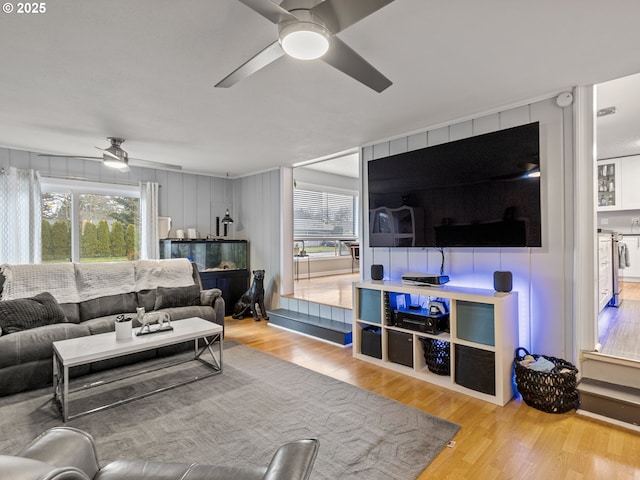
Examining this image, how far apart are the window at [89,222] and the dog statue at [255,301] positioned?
1.75 metres

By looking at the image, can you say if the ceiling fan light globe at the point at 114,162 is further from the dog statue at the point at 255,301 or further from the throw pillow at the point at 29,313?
the dog statue at the point at 255,301

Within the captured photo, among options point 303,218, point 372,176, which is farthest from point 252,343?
point 303,218

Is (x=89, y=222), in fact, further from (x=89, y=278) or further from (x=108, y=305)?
(x=108, y=305)

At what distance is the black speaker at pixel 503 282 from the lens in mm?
2668

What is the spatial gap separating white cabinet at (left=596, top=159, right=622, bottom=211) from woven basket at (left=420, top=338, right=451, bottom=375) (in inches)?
177

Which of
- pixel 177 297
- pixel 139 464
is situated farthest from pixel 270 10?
pixel 177 297

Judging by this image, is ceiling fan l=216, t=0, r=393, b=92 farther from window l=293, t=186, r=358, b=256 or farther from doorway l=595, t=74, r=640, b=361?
window l=293, t=186, r=358, b=256

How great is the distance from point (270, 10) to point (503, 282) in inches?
99.0

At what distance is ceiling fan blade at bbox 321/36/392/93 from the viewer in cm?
148

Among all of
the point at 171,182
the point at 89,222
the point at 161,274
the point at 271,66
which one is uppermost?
the point at 271,66

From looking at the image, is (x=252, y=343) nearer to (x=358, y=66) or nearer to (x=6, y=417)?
(x=6, y=417)

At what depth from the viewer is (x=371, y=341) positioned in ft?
10.9

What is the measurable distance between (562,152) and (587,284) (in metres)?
1.03

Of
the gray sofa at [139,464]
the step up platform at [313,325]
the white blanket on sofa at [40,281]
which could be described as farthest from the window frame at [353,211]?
the gray sofa at [139,464]
